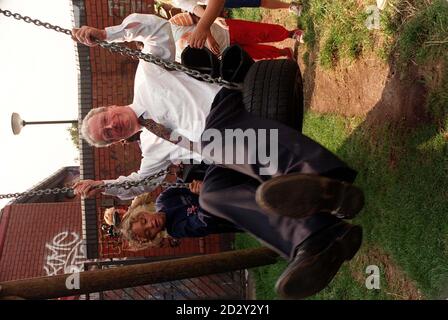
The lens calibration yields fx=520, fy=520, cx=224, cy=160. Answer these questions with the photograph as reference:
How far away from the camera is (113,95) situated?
827cm

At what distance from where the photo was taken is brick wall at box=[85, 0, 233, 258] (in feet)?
26.5

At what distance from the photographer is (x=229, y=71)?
3.63 metres

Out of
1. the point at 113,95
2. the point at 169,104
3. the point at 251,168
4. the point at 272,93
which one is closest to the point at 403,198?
the point at 272,93

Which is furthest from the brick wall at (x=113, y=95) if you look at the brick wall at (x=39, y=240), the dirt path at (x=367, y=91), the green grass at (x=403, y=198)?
the green grass at (x=403, y=198)

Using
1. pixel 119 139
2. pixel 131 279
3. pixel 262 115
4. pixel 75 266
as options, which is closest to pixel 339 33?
pixel 262 115

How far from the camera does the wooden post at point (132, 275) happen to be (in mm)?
2846

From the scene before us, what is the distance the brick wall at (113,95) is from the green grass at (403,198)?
3.84 m

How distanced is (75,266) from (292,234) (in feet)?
27.6

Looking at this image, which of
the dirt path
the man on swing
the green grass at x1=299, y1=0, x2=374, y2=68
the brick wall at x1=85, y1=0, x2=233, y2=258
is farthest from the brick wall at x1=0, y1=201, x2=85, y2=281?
the man on swing

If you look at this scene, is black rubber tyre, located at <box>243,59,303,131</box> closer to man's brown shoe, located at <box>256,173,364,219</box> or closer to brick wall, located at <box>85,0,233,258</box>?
man's brown shoe, located at <box>256,173,364,219</box>

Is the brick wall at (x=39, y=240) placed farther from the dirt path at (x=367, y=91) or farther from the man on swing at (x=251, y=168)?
the man on swing at (x=251, y=168)

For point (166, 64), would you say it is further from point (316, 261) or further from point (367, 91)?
point (367, 91)
